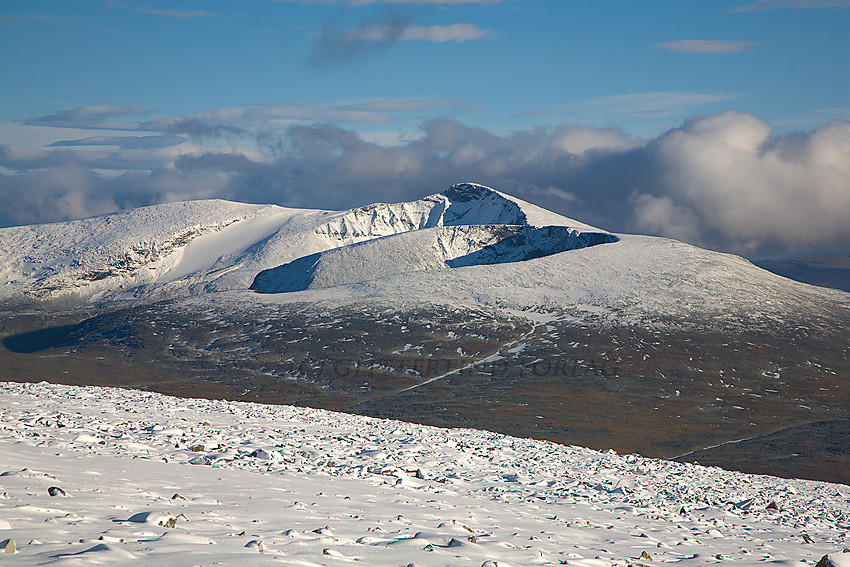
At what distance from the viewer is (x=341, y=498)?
13750mm

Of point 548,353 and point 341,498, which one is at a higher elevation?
point 341,498

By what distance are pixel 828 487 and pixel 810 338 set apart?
11218 centimetres

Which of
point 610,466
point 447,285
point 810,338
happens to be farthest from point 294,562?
point 447,285

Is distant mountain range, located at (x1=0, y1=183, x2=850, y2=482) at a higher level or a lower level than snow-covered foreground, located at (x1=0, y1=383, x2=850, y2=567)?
lower

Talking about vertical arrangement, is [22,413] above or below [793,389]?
above

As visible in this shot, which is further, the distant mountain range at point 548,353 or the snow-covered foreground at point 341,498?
the distant mountain range at point 548,353

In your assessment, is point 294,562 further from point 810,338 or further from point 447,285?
point 447,285

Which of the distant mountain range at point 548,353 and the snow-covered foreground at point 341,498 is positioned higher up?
the snow-covered foreground at point 341,498

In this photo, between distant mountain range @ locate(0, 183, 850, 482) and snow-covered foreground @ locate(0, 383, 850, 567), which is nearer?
snow-covered foreground @ locate(0, 383, 850, 567)

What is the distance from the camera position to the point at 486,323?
13588cm

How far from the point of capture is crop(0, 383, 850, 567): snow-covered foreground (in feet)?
29.2

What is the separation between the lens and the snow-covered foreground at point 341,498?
29.2ft

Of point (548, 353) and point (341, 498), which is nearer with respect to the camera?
point (341, 498)

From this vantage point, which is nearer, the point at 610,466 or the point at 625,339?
the point at 610,466
